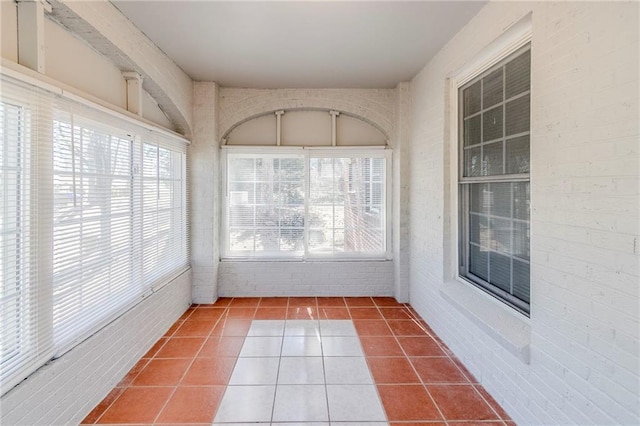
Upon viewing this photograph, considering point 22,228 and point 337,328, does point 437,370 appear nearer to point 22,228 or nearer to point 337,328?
point 337,328

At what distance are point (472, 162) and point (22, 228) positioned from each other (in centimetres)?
319

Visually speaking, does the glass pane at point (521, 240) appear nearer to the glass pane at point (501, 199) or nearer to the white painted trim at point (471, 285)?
the glass pane at point (501, 199)

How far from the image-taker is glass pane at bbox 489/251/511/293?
93.9 inches

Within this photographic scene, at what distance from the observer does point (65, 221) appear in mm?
2068

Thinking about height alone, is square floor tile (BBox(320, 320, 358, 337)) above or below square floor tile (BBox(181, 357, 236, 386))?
above

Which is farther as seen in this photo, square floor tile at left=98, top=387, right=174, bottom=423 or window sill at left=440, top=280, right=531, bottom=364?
square floor tile at left=98, top=387, right=174, bottom=423

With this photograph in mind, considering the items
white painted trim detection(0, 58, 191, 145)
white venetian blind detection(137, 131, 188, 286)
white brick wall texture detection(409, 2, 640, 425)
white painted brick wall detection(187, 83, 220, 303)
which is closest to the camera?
white brick wall texture detection(409, 2, 640, 425)

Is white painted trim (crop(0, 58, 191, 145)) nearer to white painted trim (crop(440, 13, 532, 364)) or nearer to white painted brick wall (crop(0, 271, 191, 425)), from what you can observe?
white painted brick wall (crop(0, 271, 191, 425))

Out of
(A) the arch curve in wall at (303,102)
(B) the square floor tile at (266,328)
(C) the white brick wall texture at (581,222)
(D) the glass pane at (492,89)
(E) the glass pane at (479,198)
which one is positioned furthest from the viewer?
(A) the arch curve in wall at (303,102)

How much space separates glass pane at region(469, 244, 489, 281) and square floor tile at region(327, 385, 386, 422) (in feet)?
4.23

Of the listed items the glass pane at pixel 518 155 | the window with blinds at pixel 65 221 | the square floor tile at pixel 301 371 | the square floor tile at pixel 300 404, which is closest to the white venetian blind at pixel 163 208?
the window with blinds at pixel 65 221

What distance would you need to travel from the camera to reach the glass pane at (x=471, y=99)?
2.77 meters

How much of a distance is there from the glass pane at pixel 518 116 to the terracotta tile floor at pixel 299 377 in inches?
74.7

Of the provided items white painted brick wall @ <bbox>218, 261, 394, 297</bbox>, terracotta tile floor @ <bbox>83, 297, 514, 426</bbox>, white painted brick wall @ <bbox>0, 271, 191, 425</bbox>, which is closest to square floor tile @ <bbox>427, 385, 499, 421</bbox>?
terracotta tile floor @ <bbox>83, 297, 514, 426</bbox>
